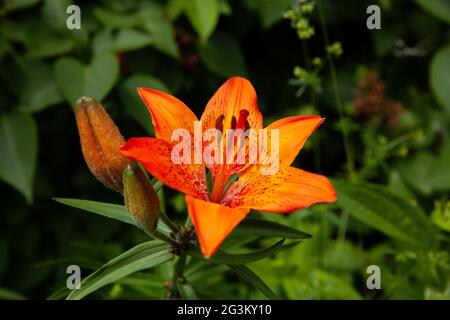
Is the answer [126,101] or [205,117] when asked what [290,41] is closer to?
[126,101]

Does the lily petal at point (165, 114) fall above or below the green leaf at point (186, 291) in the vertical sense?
above

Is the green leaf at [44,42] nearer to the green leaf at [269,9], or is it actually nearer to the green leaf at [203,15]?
the green leaf at [203,15]

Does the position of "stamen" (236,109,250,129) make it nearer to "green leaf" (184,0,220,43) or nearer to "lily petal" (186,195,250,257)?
"lily petal" (186,195,250,257)

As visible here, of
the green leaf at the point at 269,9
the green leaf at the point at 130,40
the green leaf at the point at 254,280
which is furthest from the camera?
the green leaf at the point at 269,9

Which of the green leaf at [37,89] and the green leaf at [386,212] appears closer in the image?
the green leaf at [386,212]

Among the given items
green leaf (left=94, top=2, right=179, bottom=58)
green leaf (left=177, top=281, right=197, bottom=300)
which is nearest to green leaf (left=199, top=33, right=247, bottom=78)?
green leaf (left=94, top=2, right=179, bottom=58)

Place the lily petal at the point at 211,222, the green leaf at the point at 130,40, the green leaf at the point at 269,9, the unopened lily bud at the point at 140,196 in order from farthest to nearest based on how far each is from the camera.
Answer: the green leaf at the point at 269,9 < the green leaf at the point at 130,40 < the unopened lily bud at the point at 140,196 < the lily petal at the point at 211,222

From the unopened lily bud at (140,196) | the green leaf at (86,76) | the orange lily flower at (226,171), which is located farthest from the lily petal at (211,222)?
the green leaf at (86,76)

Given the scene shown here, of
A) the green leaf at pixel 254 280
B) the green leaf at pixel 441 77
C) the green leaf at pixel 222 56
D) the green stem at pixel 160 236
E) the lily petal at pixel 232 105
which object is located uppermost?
the green leaf at pixel 222 56
